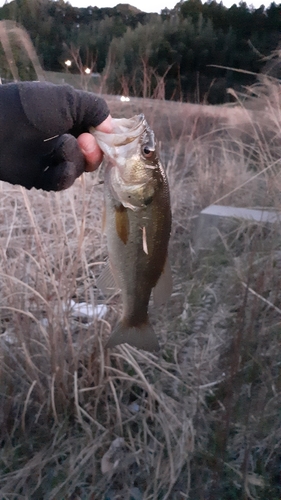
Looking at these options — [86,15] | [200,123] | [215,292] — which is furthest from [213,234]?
[86,15]

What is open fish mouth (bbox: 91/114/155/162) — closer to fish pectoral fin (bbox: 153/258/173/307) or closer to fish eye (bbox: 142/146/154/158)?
fish eye (bbox: 142/146/154/158)

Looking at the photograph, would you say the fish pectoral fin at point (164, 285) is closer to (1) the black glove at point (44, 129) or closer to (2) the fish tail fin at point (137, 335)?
(2) the fish tail fin at point (137, 335)

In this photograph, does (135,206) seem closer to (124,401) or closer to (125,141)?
(125,141)

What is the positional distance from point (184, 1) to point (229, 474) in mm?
16060

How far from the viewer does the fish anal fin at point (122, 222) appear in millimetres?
1486

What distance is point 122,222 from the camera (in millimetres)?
1493

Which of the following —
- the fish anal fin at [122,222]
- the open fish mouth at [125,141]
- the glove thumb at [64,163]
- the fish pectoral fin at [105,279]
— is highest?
the open fish mouth at [125,141]

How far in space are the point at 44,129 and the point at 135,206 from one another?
0.39 meters

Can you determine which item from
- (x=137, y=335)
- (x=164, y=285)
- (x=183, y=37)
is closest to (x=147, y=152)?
(x=164, y=285)

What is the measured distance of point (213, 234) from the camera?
4133 millimetres

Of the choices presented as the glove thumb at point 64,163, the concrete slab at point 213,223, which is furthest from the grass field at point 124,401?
the concrete slab at point 213,223

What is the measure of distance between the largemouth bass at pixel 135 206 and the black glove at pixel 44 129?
0.29ft

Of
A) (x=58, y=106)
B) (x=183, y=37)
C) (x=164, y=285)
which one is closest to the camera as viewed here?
(x=58, y=106)

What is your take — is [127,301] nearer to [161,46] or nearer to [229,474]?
[229,474]
